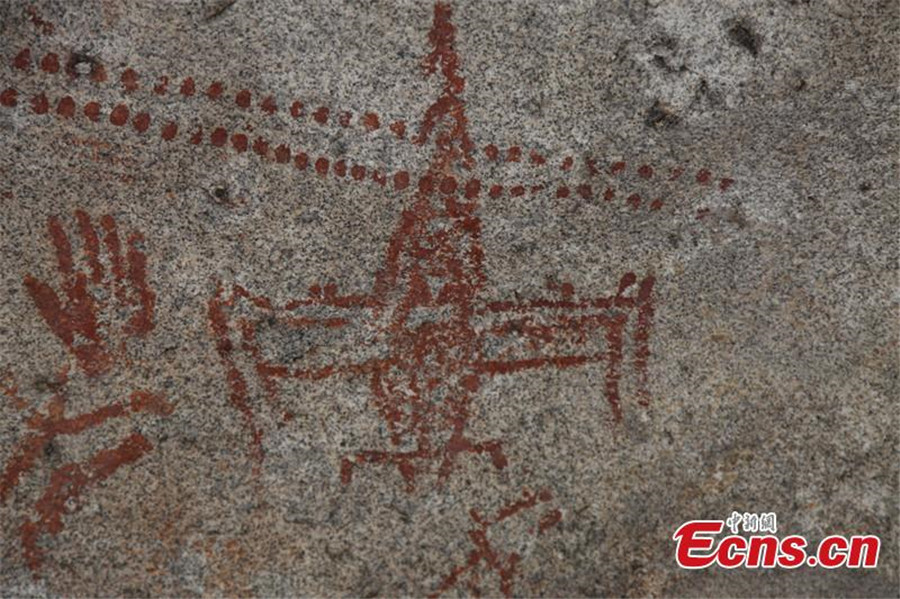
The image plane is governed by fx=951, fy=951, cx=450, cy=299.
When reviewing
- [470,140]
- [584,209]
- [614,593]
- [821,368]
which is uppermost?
[470,140]

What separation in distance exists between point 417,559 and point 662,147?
809mm

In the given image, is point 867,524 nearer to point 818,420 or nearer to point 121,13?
point 818,420

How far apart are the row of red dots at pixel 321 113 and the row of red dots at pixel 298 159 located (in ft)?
0.13

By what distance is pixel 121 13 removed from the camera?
1579 millimetres

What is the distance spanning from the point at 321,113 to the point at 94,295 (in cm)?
48

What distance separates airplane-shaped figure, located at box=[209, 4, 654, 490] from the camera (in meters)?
1.56

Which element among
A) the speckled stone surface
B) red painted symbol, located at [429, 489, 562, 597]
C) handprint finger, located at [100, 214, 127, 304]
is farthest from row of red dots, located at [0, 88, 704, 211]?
red painted symbol, located at [429, 489, 562, 597]

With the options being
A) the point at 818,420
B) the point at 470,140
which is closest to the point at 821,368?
the point at 818,420

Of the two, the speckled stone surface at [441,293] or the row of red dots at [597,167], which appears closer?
the speckled stone surface at [441,293]

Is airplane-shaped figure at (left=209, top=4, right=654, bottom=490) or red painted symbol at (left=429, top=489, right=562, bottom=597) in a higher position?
airplane-shaped figure at (left=209, top=4, right=654, bottom=490)

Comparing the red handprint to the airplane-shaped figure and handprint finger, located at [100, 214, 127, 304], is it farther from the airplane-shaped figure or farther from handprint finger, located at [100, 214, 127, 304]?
the airplane-shaped figure
